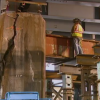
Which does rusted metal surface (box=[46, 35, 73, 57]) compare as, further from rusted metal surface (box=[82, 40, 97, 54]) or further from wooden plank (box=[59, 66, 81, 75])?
rusted metal surface (box=[82, 40, 97, 54])

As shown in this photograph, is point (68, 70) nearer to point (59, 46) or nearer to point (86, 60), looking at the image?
point (59, 46)

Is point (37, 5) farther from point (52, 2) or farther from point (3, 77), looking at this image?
point (52, 2)

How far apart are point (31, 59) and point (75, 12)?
742 cm

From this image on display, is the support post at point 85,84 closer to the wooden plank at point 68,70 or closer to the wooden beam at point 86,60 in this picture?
the wooden beam at point 86,60

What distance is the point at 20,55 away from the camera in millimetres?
9578

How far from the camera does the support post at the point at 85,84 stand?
11.3 meters

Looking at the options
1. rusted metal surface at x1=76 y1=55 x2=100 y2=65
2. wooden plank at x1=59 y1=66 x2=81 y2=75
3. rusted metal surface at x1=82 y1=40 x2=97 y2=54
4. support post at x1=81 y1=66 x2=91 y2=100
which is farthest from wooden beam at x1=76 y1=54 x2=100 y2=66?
rusted metal surface at x1=82 y1=40 x2=97 y2=54

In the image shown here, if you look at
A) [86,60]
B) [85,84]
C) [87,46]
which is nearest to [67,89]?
[85,84]

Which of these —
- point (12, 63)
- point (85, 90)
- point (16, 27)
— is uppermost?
point (16, 27)

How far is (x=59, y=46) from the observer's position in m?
12.9

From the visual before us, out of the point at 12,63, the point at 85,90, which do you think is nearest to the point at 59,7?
the point at 85,90

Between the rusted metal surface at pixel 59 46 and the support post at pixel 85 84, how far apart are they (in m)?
1.49

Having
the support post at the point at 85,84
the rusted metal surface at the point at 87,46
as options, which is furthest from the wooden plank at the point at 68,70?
the support post at the point at 85,84

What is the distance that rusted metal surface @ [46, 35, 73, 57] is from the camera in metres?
12.7
